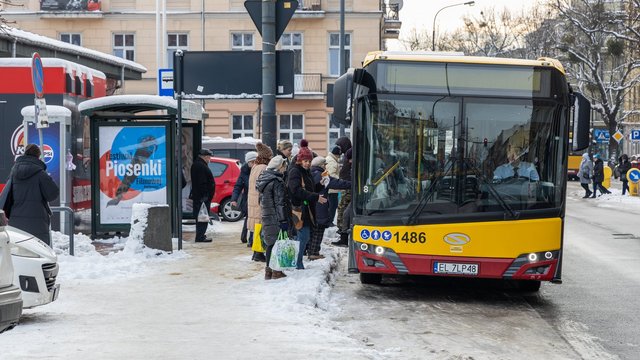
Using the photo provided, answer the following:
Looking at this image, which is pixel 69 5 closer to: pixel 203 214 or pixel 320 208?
pixel 203 214

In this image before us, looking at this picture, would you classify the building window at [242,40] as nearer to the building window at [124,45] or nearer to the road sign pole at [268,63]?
the building window at [124,45]

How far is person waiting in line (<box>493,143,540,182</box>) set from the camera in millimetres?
12227

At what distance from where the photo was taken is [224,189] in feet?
82.7

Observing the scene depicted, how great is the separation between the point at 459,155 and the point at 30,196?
506 centimetres

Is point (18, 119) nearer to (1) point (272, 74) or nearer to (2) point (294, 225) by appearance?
(1) point (272, 74)

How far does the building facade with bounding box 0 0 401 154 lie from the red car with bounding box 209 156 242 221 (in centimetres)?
2590

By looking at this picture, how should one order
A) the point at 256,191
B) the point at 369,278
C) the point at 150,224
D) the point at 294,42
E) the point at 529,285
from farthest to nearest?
1. the point at 294,42
2. the point at 150,224
3. the point at 256,191
4. the point at 369,278
5. the point at 529,285

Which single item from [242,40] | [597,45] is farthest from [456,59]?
[597,45]

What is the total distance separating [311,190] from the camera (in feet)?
47.8

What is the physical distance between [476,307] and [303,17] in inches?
1607

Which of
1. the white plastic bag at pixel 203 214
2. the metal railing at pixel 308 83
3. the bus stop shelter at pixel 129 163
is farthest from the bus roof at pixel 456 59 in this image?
the metal railing at pixel 308 83

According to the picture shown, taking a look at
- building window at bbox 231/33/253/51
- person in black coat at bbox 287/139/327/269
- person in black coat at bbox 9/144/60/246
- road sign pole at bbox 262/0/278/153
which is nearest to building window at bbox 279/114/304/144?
building window at bbox 231/33/253/51

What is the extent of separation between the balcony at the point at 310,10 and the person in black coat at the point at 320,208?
3440cm

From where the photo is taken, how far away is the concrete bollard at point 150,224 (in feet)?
50.5
